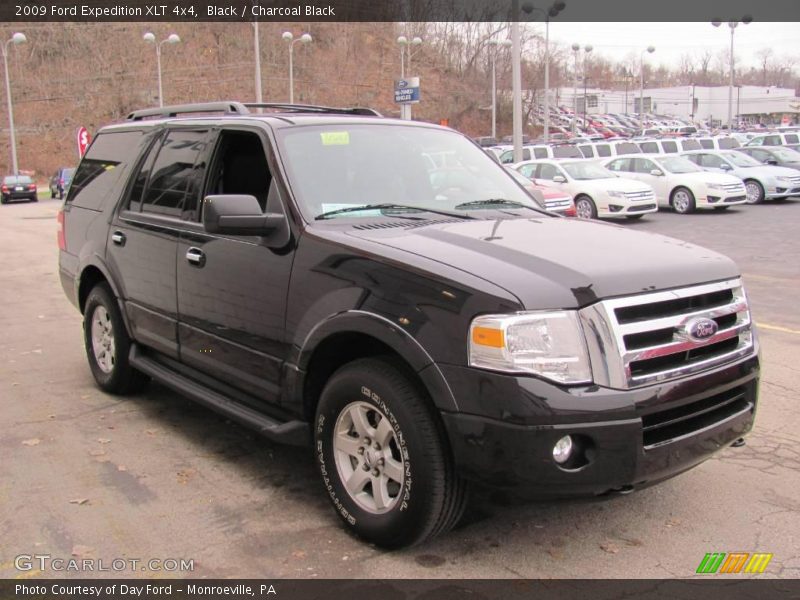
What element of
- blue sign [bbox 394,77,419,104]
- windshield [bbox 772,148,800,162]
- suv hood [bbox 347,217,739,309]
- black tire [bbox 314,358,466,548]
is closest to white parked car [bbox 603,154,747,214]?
windshield [bbox 772,148,800,162]

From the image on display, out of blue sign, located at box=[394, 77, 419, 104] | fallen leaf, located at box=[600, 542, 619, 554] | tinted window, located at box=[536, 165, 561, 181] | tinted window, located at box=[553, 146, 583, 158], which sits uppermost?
blue sign, located at box=[394, 77, 419, 104]

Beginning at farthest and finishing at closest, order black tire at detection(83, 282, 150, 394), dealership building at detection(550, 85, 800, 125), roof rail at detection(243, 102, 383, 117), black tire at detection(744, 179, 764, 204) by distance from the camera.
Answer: dealership building at detection(550, 85, 800, 125) < black tire at detection(744, 179, 764, 204) < black tire at detection(83, 282, 150, 394) < roof rail at detection(243, 102, 383, 117)

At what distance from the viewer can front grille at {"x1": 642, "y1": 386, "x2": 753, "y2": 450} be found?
307 cm

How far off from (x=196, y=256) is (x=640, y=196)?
1658cm

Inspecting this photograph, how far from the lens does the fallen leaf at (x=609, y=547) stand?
3.45 m

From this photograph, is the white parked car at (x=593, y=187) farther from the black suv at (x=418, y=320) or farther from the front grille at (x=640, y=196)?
the black suv at (x=418, y=320)

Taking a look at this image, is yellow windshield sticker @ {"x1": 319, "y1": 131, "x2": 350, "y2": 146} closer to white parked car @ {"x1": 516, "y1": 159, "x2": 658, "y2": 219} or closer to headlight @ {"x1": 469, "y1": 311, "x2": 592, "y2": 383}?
headlight @ {"x1": 469, "y1": 311, "x2": 592, "y2": 383}

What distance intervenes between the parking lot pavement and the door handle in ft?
3.89

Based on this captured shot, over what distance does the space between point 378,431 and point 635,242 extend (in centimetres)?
154

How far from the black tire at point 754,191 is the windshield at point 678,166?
6.36ft

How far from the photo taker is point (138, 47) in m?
73.5

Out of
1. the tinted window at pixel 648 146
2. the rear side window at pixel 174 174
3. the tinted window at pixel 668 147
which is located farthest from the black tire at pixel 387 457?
the tinted window at pixel 668 147

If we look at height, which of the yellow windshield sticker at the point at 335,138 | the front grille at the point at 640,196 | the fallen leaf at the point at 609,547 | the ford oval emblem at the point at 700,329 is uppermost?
the yellow windshield sticker at the point at 335,138

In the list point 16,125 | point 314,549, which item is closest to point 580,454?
point 314,549
